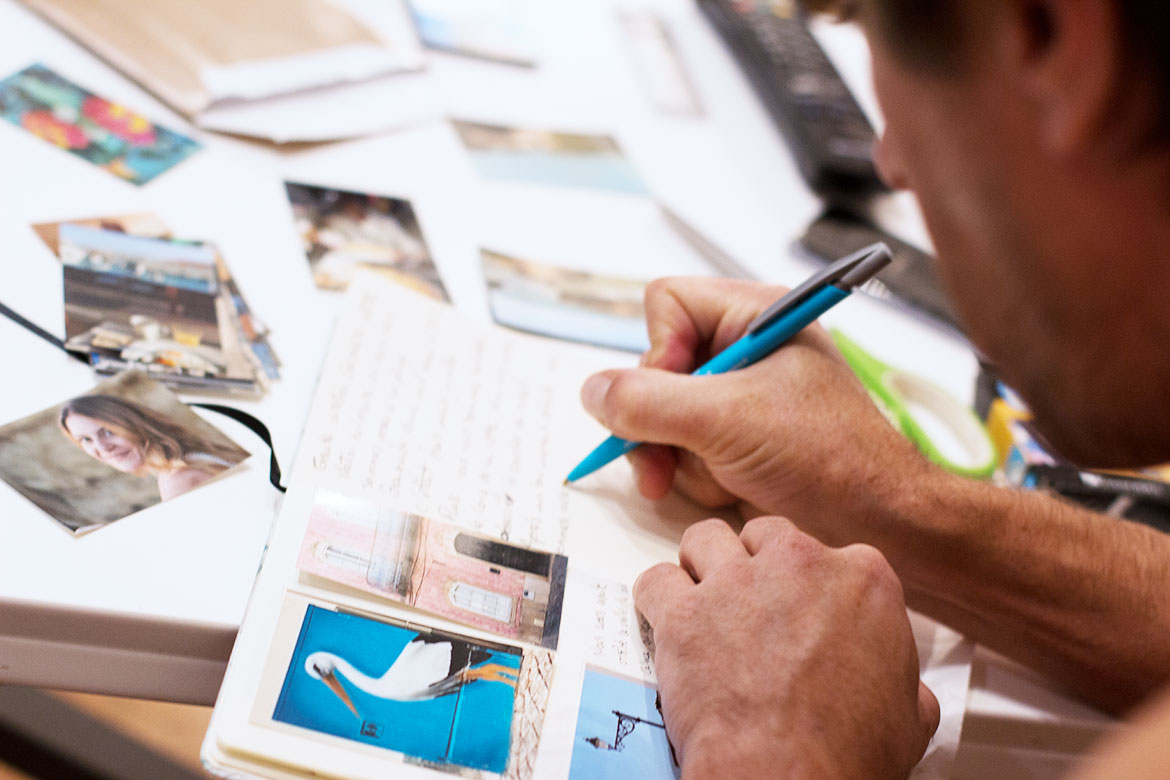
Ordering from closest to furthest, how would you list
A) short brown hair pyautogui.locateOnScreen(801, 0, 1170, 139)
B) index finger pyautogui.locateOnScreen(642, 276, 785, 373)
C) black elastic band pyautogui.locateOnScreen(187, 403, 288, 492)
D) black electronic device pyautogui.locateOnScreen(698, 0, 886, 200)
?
short brown hair pyautogui.locateOnScreen(801, 0, 1170, 139)
black elastic band pyautogui.locateOnScreen(187, 403, 288, 492)
index finger pyautogui.locateOnScreen(642, 276, 785, 373)
black electronic device pyautogui.locateOnScreen(698, 0, 886, 200)

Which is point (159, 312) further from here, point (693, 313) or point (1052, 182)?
point (1052, 182)

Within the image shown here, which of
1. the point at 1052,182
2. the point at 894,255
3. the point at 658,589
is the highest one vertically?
the point at 1052,182

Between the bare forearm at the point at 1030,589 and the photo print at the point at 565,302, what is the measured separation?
25 cm

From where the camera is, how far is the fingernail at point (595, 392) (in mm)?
590

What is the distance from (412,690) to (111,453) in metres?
0.21

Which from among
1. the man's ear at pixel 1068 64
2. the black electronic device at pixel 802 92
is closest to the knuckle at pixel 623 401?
the man's ear at pixel 1068 64

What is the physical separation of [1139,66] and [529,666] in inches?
14.2

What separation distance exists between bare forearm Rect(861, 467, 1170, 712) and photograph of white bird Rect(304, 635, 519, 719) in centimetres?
26

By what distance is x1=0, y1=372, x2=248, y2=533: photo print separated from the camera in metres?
0.48

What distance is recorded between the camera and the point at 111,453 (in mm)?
505

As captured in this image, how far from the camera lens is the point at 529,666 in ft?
1.55

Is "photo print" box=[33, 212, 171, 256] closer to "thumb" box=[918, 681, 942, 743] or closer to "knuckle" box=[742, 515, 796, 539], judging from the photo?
"knuckle" box=[742, 515, 796, 539]

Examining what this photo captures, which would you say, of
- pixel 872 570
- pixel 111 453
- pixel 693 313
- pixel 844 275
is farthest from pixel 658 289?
pixel 111 453

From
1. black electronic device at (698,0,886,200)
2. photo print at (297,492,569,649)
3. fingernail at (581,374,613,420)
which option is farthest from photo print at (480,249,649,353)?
black electronic device at (698,0,886,200)
